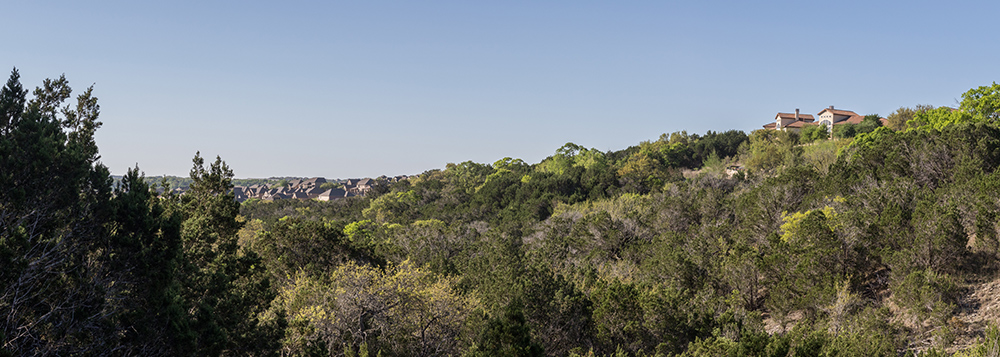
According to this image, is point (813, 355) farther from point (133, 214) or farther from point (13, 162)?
point (13, 162)

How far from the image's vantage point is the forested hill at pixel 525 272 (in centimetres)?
877

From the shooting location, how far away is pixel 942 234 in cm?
1722

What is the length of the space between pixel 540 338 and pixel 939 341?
1042cm

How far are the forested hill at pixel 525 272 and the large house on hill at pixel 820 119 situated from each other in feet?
100.0

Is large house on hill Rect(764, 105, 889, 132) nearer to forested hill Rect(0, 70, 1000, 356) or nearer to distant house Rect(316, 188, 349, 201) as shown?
forested hill Rect(0, 70, 1000, 356)

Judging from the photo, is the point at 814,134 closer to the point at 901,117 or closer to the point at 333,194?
the point at 901,117

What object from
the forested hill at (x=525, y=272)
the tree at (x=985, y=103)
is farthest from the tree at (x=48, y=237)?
the tree at (x=985, y=103)

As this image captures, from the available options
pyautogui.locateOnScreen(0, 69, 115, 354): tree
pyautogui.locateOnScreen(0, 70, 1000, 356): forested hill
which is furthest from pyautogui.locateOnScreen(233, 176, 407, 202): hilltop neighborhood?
pyautogui.locateOnScreen(0, 69, 115, 354): tree

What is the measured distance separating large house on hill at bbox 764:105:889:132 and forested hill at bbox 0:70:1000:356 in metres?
30.5

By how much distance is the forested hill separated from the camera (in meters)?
8.77

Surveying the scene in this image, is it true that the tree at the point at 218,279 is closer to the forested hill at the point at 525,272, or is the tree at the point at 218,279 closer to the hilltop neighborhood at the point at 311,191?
the forested hill at the point at 525,272

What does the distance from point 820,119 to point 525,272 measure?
6530 centimetres

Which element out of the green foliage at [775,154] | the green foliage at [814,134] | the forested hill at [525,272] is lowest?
the forested hill at [525,272]

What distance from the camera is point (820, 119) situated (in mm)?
70750
